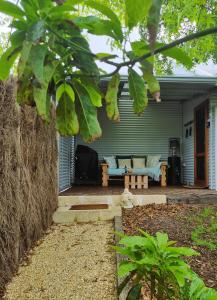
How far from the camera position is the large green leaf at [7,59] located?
0.76 m

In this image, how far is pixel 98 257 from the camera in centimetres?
403

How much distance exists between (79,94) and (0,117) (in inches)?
96.5

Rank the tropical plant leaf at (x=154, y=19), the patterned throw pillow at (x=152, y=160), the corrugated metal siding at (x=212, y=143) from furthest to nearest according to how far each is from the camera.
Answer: the patterned throw pillow at (x=152, y=160) → the corrugated metal siding at (x=212, y=143) → the tropical plant leaf at (x=154, y=19)

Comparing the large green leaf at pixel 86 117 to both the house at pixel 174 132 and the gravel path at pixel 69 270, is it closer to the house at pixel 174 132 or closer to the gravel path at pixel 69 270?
the gravel path at pixel 69 270

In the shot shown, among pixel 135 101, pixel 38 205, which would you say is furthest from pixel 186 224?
pixel 135 101

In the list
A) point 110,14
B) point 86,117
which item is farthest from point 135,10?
point 86,117

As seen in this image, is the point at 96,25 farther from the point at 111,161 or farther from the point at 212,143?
the point at 111,161

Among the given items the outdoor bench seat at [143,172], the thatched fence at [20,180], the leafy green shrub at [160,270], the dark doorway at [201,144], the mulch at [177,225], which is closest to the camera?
the leafy green shrub at [160,270]

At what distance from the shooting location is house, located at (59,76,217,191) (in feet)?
27.6

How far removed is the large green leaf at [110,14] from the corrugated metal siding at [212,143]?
784cm

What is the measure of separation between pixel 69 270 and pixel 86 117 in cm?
311

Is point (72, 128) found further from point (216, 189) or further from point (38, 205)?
point (216, 189)

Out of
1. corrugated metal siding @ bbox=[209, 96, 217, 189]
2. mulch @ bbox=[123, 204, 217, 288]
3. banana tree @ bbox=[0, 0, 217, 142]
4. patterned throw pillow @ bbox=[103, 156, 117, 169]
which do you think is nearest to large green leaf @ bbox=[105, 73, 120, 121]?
banana tree @ bbox=[0, 0, 217, 142]

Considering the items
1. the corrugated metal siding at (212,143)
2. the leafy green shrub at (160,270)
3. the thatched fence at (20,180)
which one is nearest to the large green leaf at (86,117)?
the leafy green shrub at (160,270)
